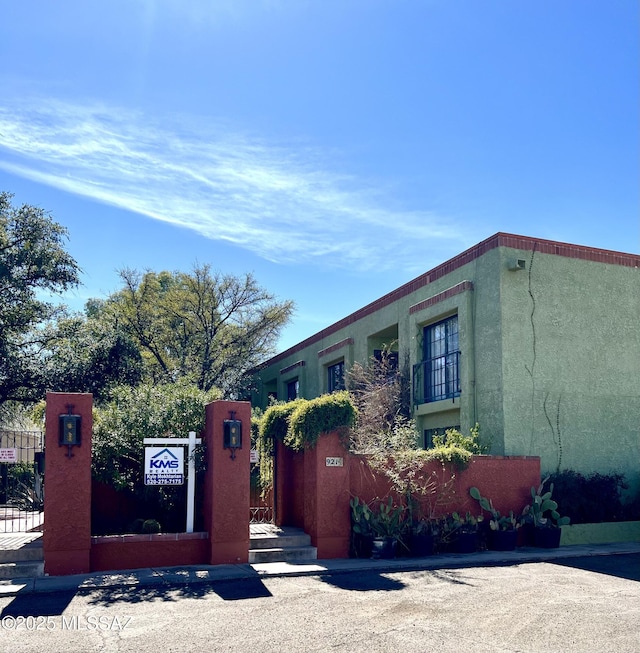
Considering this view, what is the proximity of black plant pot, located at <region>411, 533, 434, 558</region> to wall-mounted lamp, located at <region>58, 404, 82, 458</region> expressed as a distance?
20.5 ft

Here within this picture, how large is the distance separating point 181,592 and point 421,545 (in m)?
5.03

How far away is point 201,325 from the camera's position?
1359 inches

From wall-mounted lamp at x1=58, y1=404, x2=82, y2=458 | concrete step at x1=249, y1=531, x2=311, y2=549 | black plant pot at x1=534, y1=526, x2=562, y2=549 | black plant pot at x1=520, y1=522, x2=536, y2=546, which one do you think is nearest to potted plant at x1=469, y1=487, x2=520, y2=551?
black plant pot at x1=520, y1=522, x2=536, y2=546

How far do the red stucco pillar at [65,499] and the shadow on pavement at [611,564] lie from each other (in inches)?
318

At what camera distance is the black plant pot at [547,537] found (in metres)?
14.8

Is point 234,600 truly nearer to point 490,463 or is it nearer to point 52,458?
point 52,458

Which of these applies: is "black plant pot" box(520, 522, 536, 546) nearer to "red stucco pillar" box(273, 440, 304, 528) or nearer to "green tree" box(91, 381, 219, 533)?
"red stucco pillar" box(273, 440, 304, 528)

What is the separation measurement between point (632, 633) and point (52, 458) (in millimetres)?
8497

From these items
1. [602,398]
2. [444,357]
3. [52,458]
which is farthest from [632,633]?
[444,357]

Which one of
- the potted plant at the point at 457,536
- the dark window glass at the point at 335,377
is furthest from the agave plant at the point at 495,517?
the dark window glass at the point at 335,377

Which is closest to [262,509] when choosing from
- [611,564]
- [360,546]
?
[360,546]

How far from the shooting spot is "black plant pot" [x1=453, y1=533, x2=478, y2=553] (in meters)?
14.1

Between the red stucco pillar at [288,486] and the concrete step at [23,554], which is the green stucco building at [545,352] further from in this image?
the concrete step at [23,554]

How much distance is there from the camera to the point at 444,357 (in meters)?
18.9
